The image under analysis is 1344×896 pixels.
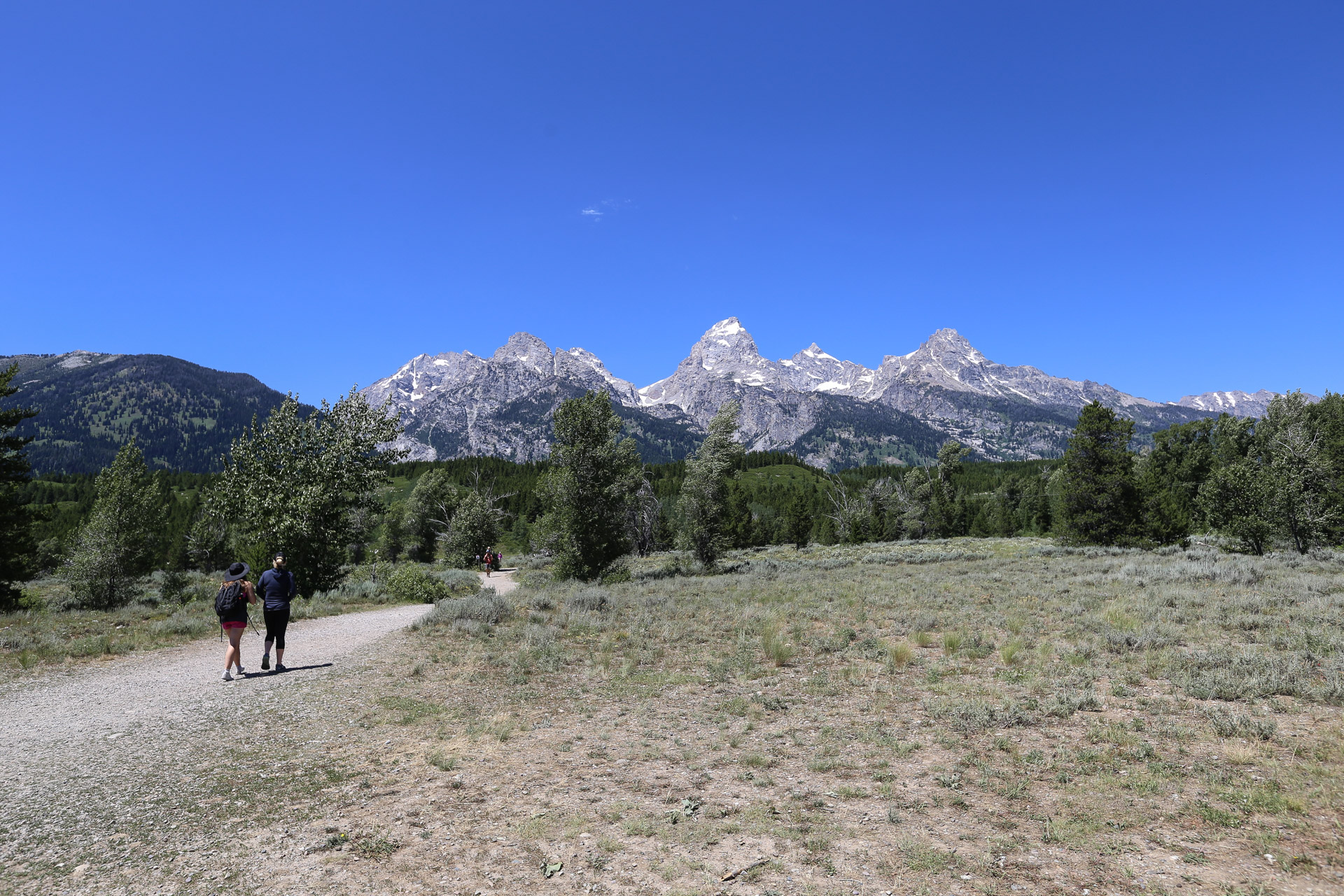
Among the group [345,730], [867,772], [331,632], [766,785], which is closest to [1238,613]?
[867,772]

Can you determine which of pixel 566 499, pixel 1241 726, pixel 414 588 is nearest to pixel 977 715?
pixel 1241 726

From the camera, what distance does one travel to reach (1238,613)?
15945mm

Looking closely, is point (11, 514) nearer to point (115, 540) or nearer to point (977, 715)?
point (115, 540)

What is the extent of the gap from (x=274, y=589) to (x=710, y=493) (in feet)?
107

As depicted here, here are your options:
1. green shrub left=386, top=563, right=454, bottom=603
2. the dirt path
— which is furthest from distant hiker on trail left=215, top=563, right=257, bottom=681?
green shrub left=386, top=563, right=454, bottom=603

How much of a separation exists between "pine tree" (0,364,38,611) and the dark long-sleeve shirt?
27413 millimetres

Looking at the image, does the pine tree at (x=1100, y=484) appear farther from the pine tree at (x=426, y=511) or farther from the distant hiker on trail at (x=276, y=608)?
the pine tree at (x=426, y=511)

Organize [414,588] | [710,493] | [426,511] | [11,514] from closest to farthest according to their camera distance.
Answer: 1. [11,514]
2. [414,588]
3. [710,493]
4. [426,511]

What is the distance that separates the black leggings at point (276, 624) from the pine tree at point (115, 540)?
35029 mm

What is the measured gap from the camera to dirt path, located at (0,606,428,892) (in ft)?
20.8

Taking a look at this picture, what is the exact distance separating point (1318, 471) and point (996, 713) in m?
39.8

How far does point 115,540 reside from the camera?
126 ft

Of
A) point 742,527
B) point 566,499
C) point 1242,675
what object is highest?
point 566,499

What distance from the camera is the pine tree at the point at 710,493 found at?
44.1 m
